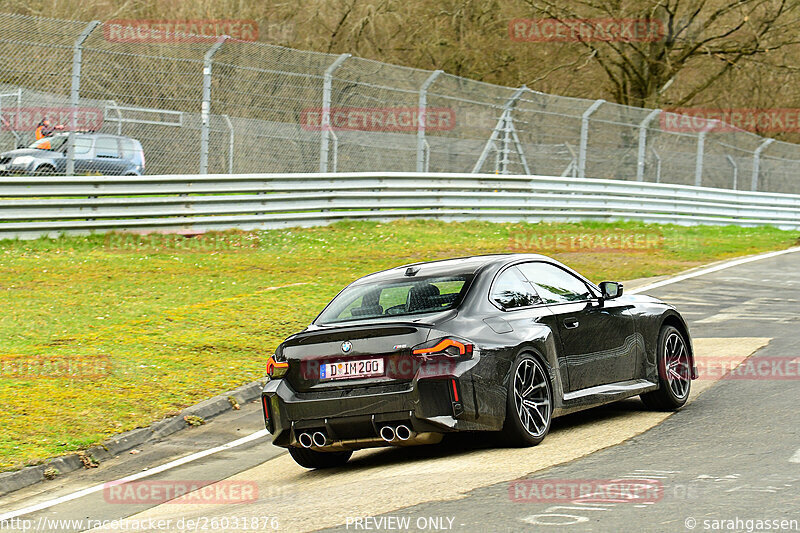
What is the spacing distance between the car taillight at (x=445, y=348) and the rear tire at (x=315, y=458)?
4.11 feet

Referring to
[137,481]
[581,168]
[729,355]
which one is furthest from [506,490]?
[581,168]

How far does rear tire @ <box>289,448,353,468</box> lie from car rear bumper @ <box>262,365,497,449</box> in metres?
0.30

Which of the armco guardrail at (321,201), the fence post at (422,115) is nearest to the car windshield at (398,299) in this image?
the armco guardrail at (321,201)

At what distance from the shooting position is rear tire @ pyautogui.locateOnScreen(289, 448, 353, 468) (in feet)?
25.4

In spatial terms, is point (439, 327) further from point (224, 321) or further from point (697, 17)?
point (697, 17)

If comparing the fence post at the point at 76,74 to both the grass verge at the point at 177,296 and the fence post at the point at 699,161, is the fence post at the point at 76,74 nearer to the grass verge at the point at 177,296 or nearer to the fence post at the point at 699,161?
the grass verge at the point at 177,296

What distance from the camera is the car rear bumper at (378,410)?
7027mm

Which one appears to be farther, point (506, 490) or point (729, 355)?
point (729, 355)

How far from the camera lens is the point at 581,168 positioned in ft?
85.8

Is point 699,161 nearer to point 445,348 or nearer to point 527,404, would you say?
point 527,404

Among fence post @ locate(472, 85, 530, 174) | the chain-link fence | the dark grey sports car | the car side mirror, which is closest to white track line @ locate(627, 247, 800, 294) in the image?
the chain-link fence

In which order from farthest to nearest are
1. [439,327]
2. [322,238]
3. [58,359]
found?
1. [322,238]
2. [58,359]
3. [439,327]

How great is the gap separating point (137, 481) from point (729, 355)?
604 cm

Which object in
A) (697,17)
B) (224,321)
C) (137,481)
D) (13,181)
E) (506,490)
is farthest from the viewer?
(697,17)
